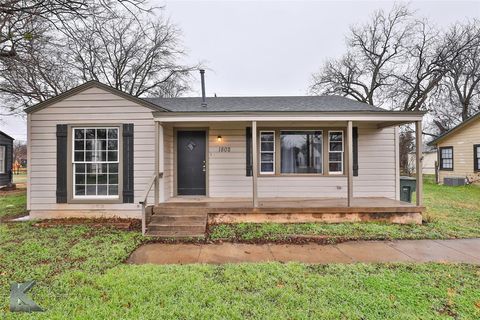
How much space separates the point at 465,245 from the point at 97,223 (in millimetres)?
7963

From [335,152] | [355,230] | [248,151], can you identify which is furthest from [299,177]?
[355,230]

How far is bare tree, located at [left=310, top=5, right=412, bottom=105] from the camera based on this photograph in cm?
2161

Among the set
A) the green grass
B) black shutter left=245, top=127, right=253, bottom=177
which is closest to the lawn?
the green grass

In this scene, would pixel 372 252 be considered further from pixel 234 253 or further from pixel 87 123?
pixel 87 123

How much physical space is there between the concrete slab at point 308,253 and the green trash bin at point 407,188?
431 cm

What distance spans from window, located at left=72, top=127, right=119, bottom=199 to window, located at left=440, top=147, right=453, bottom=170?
18.5 m

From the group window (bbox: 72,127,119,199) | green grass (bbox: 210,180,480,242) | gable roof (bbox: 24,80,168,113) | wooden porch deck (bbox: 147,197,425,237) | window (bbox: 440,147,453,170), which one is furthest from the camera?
window (bbox: 440,147,453,170)

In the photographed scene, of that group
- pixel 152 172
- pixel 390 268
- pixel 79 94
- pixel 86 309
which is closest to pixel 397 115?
pixel 390 268

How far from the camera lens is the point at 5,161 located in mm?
15203

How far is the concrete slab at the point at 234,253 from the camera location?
4180 mm

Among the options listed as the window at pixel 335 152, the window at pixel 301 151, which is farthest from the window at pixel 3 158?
the window at pixel 335 152

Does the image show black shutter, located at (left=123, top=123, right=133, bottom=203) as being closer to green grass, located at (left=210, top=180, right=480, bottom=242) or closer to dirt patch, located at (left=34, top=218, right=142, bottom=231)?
dirt patch, located at (left=34, top=218, right=142, bottom=231)

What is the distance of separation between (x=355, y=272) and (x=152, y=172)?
5.06 meters

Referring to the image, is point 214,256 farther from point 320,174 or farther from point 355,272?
point 320,174
